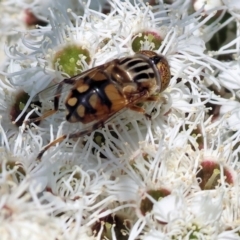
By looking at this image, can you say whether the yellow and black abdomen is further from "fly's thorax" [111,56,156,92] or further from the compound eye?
the compound eye

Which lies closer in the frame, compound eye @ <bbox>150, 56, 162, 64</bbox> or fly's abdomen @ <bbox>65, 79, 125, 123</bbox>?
fly's abdomen @ <bbox>65, 79, 125, 123</bbox>

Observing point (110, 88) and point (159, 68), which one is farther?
point (159, 68)

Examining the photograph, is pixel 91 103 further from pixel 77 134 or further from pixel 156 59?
pixel 156 59

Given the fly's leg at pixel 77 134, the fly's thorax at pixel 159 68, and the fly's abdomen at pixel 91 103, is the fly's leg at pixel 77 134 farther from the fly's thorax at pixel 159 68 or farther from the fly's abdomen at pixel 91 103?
the fly's thorax at pixel 159 68

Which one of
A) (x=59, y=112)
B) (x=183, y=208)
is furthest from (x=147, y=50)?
(x=183, y=208)

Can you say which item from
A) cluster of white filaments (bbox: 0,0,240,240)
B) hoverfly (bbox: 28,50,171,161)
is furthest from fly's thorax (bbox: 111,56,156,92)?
cluster of white filaments (bbox: 0,0,240,240)

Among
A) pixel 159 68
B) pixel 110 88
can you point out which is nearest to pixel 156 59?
pixel 159 68

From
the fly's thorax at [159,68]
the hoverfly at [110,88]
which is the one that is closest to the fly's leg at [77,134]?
the hoverfly at [110,88]
